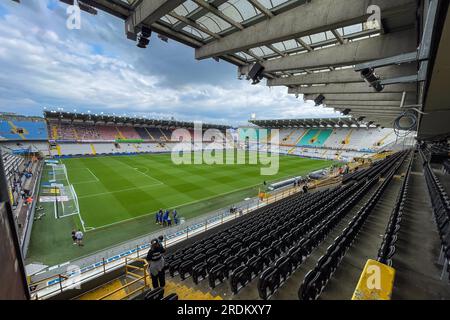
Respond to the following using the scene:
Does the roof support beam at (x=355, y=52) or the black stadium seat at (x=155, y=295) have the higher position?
the roof support beam at (x=355, y=52)

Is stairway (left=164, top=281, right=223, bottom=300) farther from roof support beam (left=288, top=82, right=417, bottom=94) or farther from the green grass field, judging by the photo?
roof support beam (left=288, top=82, right=417, bottom=94)

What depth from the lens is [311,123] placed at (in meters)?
55.5

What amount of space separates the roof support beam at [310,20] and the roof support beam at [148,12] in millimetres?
2363

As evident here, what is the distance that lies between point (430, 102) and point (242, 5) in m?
6.19

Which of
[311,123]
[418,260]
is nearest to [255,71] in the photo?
[418,260]

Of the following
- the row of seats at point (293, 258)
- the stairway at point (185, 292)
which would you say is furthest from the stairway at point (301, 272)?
the stairway at point (185, 292)

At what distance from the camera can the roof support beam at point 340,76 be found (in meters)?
6.78

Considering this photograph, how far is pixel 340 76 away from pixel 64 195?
22284 mm

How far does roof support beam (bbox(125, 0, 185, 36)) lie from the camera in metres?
4.17

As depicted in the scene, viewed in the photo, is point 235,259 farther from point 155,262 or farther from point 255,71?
point 255,71

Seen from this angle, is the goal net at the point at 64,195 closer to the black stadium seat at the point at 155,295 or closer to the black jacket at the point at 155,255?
the black jacket at the point at 155,255

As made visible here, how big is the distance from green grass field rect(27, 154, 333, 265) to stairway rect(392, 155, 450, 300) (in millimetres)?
11600

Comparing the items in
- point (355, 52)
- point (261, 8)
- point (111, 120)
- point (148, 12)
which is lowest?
point (355, 52)

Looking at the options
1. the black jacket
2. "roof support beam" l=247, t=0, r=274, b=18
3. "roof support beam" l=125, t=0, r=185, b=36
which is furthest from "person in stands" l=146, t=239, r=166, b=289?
"roof support beam" l=247, t=0, r=274, b=18
